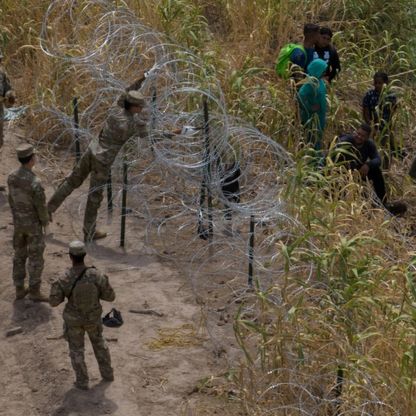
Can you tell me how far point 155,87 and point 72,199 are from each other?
4.36 ft

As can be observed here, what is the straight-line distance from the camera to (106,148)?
10547 millimetres

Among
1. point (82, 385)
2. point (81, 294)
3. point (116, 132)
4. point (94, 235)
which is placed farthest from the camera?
point (94, 235)

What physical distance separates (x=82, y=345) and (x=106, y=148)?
8.62 ft

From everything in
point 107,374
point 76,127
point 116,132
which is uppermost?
point 116,132

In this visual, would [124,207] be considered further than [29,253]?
Yes

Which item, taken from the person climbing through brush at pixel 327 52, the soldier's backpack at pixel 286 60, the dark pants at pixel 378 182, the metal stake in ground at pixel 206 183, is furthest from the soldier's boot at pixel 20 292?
the person climbing through brush at pixel 327 52

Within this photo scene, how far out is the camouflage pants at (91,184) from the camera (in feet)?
34.7

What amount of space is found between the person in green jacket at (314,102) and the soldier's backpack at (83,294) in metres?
4.15

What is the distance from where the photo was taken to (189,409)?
26.9 feet

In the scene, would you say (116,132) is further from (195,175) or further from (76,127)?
(76,127)

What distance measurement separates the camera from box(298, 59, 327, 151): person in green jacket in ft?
38.2

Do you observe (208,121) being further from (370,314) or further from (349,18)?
(349,18)

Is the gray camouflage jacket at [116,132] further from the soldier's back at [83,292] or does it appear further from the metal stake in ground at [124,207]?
the soldier's back at [83,292]

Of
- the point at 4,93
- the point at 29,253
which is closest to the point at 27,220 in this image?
the point at 29,253
